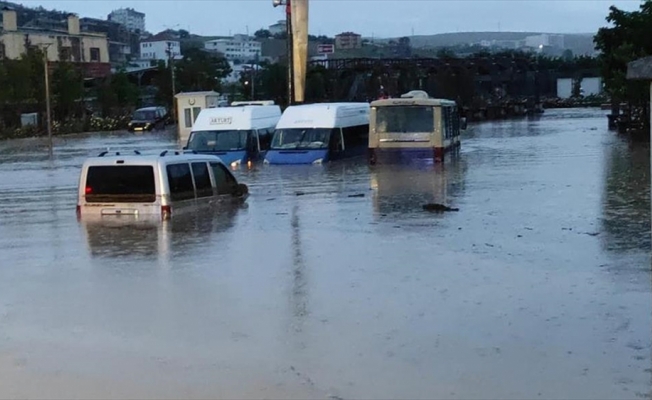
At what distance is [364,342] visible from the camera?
9570 mm

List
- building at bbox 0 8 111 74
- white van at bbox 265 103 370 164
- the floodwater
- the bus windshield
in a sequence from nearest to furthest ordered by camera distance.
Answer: the floodwater → the bus windshield → white van at bbox 265 103 370 164 → building at bbox 0 8 111 74

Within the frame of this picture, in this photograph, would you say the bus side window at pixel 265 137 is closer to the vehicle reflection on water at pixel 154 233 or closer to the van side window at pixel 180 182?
the vehicle reflection on water at pixel 154 233

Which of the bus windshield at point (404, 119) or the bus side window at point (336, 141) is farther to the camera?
the bus side window at point (336, 141)

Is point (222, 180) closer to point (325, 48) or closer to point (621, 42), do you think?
point (621, 42)

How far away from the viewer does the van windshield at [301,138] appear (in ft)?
113

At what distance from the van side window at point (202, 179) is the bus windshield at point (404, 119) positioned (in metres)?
14.4

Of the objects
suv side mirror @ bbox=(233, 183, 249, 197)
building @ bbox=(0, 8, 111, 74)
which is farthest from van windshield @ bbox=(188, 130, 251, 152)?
building @ bbox=(0, 8, 111, 74)

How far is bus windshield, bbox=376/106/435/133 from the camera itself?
110ft

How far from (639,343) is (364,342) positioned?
2.40 m

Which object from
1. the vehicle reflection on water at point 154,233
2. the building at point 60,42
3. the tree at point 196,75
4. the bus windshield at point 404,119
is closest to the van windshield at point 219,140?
the bus windshield at point 404,119

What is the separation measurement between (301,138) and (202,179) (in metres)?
15.3

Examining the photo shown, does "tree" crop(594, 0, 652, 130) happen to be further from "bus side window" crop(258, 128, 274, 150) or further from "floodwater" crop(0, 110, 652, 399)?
"floodwater" crop(0, 110, 652, 399)

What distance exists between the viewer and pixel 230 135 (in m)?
35.4

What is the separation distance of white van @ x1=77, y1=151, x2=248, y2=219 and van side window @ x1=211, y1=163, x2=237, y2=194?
1288 millimetres
